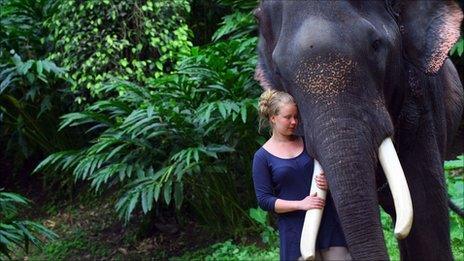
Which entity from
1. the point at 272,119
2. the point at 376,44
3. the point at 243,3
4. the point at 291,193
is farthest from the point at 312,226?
the point at 243,3

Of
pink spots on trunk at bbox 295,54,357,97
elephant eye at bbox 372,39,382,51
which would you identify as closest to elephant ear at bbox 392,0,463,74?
elephant eye at bbox 372,39,382,51

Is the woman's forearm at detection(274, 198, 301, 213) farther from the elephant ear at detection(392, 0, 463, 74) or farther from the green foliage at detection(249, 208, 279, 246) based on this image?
the green foliage at detection(249, 208, 279, 246)

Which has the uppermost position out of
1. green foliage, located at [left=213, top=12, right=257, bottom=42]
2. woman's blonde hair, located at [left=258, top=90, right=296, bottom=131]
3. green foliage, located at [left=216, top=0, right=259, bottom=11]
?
woman's blonde hair, located at [left=258, top=90, right=296, bottom=131]

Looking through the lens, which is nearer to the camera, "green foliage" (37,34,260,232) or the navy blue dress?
the navy blue dress

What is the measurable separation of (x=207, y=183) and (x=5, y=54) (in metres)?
2.97

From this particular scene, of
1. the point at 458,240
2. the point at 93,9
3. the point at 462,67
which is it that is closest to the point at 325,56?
the point at 458,240

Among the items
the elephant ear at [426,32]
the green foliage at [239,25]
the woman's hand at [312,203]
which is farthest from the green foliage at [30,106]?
the woman's hand at [312,203]

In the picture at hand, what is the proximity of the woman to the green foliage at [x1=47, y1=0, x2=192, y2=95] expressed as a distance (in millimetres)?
4933

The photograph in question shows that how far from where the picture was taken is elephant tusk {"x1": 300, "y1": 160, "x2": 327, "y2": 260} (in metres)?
3.52

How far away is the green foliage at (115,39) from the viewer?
29.0 feet

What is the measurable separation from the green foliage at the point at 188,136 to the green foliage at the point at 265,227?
45cm

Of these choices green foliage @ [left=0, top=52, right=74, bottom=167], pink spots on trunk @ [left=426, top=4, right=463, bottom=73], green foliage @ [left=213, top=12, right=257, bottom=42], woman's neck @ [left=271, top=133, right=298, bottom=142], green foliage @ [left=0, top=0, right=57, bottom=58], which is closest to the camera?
woman's neck @ [left=271, top=133, right=298, bottom=142]

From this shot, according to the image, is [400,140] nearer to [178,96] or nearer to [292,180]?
[292,180]

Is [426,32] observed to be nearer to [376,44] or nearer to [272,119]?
[376,44]
